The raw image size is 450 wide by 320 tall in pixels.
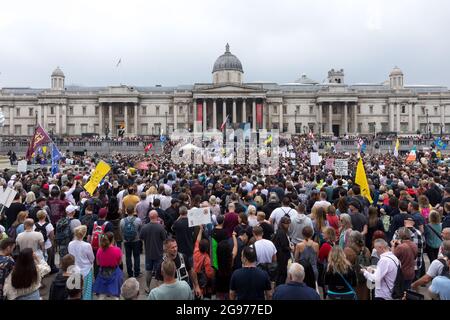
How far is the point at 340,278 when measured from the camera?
678cm

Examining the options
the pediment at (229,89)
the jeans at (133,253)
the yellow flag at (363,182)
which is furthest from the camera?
the pediment at (229,89)

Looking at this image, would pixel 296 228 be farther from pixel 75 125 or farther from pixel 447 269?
pixel 75 125

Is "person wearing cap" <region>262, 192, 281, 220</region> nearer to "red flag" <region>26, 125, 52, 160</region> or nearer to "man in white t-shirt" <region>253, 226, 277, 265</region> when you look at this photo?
"man in white t-shirt" <region>253, 226, 277, 265</region>

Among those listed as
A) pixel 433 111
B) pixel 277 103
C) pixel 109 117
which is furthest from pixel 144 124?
pixel 433 111

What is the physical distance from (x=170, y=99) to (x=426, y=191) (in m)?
82.5

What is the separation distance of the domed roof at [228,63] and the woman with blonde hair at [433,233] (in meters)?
88.3

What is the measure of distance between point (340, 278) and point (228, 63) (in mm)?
91960

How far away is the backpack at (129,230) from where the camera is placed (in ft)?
33.8

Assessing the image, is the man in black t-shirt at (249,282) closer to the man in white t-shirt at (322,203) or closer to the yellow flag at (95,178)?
the man in white t-shirt at (322,203)

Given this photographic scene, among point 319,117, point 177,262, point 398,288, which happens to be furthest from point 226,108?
point 398,288

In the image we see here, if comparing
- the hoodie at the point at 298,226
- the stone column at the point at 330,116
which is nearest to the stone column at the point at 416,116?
the stone column at the point at 330,116

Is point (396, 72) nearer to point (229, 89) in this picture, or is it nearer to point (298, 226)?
point (229, 89)
